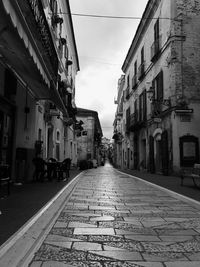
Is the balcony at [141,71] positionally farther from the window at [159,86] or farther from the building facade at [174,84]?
the window at [159,86]

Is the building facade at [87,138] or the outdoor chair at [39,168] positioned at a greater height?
the building facade at [87,138]

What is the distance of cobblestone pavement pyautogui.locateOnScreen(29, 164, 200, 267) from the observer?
376 cm

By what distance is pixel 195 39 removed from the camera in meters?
21.5

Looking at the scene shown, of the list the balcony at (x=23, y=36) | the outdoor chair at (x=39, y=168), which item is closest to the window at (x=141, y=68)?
the outdoor chair at (x=39, y=168)

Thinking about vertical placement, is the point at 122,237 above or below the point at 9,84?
below

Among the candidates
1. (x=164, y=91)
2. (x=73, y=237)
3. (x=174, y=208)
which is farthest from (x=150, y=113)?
(x=73, y=237)

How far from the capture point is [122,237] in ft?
15.8

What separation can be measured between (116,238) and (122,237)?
0.11 m

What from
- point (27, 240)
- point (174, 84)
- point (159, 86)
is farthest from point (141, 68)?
point (27, 240)

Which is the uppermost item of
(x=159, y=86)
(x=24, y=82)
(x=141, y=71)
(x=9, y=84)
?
(x=141, y=71)

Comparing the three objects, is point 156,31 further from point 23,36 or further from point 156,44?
point 23,36

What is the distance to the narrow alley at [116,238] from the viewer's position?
375 cm

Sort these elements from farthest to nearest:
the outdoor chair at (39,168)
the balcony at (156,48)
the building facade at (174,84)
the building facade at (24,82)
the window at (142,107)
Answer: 1. the window at (142,107)
2. the balcony at (156,48)
3. the building facade at (174,84)
4. the outdoor chair at (39,168)
5. the building facade at (24,82)

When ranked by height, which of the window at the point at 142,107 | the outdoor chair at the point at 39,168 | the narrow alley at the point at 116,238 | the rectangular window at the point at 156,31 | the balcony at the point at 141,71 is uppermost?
the rectangular window at the point at 156,31
